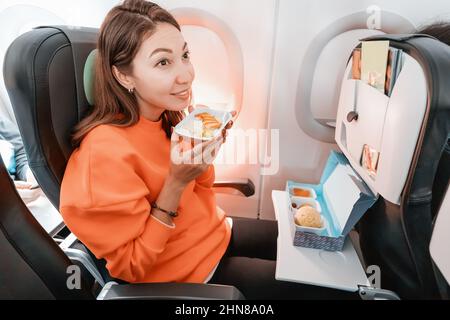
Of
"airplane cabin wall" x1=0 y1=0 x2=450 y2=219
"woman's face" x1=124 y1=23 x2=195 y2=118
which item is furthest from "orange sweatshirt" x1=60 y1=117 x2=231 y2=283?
"airplane cabin wall" x1=0 y1=0 x2=450 y2=219

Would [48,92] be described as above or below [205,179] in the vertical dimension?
above

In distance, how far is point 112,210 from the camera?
2.45 ft

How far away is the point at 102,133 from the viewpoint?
0.80 m

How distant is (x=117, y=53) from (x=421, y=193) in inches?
35.0

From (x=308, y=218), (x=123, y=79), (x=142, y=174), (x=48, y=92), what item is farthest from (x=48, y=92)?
(x=308, y=218)

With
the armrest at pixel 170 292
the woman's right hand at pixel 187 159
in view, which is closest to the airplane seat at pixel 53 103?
the armrest at pixel 170 292

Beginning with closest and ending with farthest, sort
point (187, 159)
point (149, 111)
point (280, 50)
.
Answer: point (187, 159) < point (149, 111) < point (280, 50)

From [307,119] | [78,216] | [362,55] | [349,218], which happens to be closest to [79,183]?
[78,216]

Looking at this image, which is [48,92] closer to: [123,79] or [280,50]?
[123,79]

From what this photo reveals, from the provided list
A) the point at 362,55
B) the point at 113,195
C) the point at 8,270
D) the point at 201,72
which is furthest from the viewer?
the point at 201,72

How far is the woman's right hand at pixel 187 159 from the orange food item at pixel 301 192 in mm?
509

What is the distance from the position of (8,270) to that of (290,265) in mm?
758
